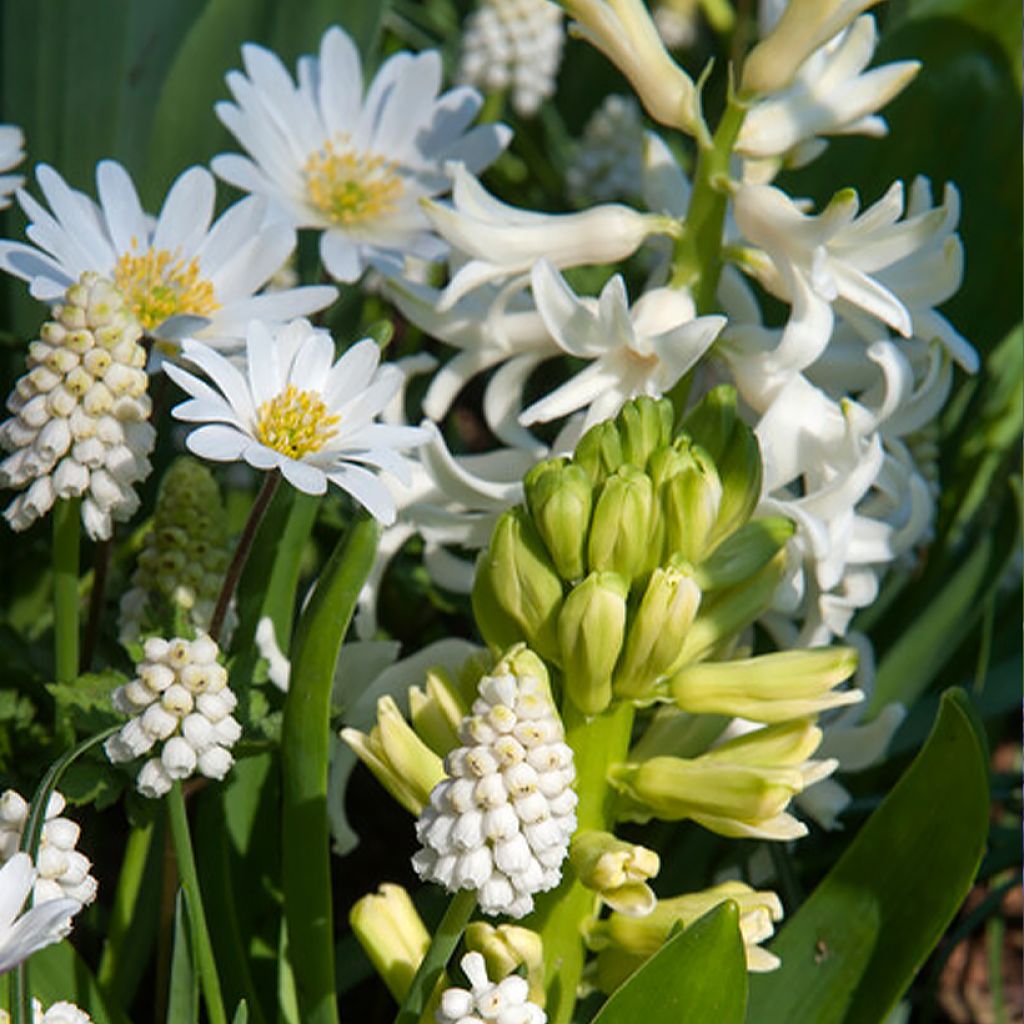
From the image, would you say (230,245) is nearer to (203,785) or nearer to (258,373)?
(258,373)

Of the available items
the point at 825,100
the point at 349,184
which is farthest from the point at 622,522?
the point at 349,184

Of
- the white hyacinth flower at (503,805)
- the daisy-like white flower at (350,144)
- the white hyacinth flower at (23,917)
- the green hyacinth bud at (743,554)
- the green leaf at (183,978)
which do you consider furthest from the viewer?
the daisy-like white flower at (350,144)

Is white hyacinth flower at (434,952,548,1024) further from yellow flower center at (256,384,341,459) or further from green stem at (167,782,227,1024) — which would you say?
yellow flower center at (256,384,341,459)

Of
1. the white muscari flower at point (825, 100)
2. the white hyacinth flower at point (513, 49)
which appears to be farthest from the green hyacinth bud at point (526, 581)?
the white hyacinth flower at point (513, 49)

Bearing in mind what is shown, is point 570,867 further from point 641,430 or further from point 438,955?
point 641,430

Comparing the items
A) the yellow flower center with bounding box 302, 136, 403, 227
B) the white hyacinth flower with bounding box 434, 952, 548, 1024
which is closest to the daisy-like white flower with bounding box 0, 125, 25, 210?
the yellow flower center with bounding box 302, 136, 403, 227

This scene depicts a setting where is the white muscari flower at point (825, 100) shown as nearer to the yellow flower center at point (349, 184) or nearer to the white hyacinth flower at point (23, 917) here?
the yellow flower center at point (349, 184)
